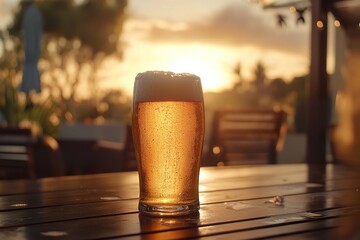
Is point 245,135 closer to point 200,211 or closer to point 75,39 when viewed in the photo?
point 200,211

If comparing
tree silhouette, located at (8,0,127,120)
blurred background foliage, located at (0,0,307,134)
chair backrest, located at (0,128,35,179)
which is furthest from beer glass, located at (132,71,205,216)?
tree silhouette, located at (8,0,127,120)

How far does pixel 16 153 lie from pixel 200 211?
151 centimetres

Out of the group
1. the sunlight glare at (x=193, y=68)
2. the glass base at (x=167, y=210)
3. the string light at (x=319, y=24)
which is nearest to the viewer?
the glass base at (x=167, y=210)

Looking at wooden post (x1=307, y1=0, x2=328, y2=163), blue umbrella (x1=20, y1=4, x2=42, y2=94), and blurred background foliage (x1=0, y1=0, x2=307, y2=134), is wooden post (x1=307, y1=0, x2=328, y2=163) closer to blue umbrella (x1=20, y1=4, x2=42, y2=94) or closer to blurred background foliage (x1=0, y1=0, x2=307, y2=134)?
blue umbrella (x1=20, y1=4, x2=42, y2=94)

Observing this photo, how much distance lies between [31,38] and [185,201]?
8.35 m

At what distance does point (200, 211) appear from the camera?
3.07 feet

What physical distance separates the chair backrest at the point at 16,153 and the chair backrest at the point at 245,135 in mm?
1485

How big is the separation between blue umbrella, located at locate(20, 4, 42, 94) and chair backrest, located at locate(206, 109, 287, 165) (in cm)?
516

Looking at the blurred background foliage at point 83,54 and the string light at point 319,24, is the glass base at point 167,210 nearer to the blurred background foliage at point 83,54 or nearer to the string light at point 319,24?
the string light at point 319,24

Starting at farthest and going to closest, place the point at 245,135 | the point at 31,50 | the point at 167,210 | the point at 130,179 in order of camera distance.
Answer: the point at 31,50, the point at 245,135, the point at 130,179, the point at 167,210

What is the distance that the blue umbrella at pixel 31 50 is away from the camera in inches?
333

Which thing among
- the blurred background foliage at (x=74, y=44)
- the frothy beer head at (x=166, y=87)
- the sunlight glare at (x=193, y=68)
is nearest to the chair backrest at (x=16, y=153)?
the sunlight glare at (x=193, y=68)

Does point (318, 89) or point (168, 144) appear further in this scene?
point (318, 89)

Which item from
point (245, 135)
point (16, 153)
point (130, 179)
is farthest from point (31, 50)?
point (130, 179)
